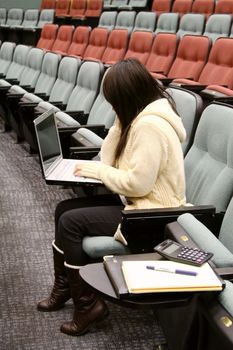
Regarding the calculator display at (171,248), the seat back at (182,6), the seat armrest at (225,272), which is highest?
the seat back at (182,6)

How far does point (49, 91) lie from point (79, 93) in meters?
0.33

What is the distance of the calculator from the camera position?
1.67 ft

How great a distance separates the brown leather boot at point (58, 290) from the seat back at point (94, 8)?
123 inches

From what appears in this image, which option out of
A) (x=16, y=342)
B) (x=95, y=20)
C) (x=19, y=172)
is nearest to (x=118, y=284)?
(x=16, y=342)

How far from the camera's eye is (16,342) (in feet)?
2.51

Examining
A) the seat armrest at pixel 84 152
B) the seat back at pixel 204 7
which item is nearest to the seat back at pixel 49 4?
the seat back at pixel 204 7

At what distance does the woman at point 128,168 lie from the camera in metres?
0.69

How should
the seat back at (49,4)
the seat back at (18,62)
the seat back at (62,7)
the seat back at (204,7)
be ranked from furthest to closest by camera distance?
the seat back at (49,4) → the seat back at (62,7) → the seat back at (204,7) → the seat back at (18,62)

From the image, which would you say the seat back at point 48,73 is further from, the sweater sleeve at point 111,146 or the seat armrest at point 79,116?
the sweater sleeve at point 111,146

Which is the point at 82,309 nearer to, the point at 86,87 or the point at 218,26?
the point at 86,87

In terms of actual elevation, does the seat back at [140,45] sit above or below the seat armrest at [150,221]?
below

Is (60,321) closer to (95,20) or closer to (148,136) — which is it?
(148,136)

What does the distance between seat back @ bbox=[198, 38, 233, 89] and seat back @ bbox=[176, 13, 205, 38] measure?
19.4 inches

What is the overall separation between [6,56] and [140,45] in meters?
0.84
